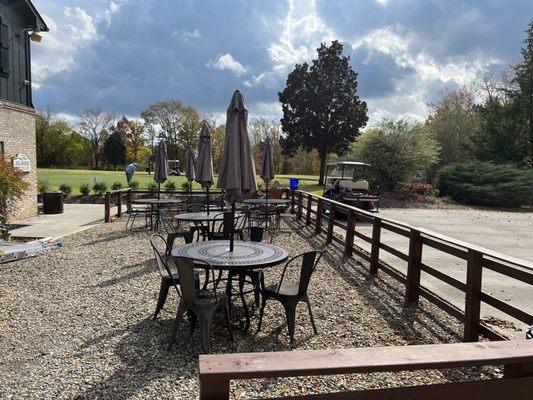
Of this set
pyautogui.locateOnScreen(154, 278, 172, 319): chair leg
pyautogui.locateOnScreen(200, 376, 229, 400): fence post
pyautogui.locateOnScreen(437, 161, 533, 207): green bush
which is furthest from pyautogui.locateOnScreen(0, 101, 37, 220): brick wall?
pyautogui.locateOnScreen(437, 161, 533, 207): green bush

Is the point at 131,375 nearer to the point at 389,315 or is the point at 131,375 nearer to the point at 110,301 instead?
the point at 110,301

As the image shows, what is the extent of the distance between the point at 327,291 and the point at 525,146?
2724cm

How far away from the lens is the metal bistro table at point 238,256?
3.90 metres

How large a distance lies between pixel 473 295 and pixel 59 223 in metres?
10.7

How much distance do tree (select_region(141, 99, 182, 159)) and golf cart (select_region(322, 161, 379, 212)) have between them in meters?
39.5

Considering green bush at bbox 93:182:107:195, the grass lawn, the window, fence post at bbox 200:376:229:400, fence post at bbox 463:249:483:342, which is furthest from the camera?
the grass lawn

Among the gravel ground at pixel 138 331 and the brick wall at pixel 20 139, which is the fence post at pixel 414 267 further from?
the brick wall at pixel 20 139

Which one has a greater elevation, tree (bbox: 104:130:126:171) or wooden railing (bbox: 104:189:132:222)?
tree (bbox: 104:130:126:171)

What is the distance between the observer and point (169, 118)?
173ft

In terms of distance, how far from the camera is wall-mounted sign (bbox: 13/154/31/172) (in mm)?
10914

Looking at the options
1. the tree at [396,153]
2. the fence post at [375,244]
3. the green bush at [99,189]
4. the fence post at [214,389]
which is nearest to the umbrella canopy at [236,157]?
the fence post at [375,244]

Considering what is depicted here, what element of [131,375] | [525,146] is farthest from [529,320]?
[525,146]

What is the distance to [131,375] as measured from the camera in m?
3.12

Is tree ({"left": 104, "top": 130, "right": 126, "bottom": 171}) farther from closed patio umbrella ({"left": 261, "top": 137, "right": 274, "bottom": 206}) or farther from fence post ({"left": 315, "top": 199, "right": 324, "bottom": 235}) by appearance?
fence post ({"left": 315, "top": 199, "right": 324, "bottom": 235})
